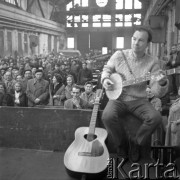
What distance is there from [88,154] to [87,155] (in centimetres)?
2

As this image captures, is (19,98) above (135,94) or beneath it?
beneath

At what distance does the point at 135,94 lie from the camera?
3207mm

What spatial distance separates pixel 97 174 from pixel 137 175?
0.45 meters

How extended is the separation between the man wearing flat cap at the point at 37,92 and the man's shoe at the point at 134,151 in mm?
3504

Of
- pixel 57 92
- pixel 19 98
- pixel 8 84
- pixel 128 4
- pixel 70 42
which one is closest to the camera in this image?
pixel 19 98

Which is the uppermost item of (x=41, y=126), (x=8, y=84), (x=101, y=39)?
(x=101, y=39)

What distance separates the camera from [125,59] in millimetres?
3270

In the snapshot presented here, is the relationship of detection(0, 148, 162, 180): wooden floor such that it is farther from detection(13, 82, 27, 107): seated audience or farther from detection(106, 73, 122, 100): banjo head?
detection(13, 82, 27, 107): seated audience

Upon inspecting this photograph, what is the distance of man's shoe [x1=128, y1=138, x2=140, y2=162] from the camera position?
307 centimetres

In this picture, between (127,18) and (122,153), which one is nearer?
(122,153)

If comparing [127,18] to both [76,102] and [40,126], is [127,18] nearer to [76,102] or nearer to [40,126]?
[76,102]

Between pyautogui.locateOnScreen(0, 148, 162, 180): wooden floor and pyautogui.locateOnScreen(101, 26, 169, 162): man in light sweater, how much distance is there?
29cm

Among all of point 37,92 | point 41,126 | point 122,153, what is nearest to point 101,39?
point 37,92

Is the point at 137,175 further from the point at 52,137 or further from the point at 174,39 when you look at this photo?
the point at 174,39
